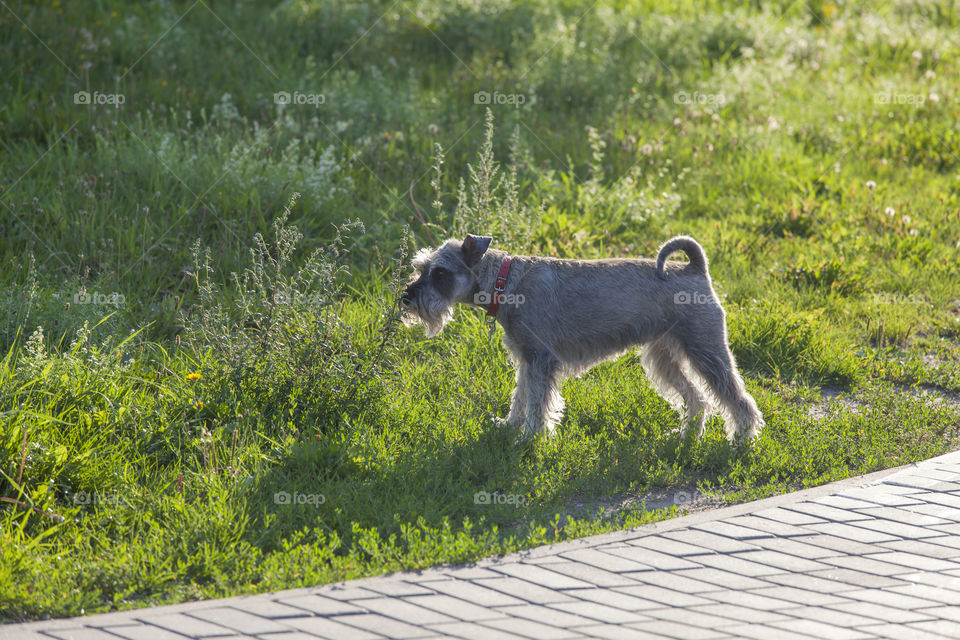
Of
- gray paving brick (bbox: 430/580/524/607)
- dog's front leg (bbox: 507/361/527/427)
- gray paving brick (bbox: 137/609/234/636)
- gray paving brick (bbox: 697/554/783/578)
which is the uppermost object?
dog's front leg (bbox: 507/361/527/427)

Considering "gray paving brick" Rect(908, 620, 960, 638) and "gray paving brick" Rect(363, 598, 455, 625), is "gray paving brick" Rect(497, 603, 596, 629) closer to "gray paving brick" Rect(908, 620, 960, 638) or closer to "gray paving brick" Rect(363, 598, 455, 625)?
"gray paving brick" Rect(363, 598, 455, 625)

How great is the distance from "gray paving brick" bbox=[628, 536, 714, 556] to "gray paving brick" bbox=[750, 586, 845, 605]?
0.46 m

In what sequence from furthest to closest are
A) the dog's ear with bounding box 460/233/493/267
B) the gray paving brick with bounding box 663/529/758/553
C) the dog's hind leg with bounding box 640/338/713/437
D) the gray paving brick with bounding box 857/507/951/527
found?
the dog's hind leg with bounding box 640/338/713/437 → the dog's ear with bounding box 460/233/493/267 → the gray paving brick with bounding box 857/507/951/527 → the gray paving brick with bounding box 663/529/758/553

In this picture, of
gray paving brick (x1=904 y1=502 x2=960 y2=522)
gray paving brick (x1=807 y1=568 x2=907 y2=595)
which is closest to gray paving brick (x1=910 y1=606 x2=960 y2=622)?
gray paving brick (x1=807 y1=568 x2=907 y2=595)

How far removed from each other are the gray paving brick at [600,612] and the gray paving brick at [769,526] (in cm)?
112

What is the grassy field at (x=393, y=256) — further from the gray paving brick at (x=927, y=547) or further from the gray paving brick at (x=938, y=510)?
the gray paving brick at (x=927, y=547)

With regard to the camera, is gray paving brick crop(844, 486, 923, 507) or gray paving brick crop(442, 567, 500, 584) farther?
gray paving brick crop(844, 486, 923, 507)

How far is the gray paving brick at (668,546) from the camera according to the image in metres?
4.84

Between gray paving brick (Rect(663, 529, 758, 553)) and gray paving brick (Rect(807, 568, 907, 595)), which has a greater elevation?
gray paving brick (Rect(663, 529, 758, 553))

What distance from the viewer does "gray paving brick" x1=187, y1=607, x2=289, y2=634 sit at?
13.3 ft

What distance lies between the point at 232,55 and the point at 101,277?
5795mm

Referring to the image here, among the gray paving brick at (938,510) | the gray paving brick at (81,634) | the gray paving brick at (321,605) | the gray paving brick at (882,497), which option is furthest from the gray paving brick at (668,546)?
the gray paving brick at (81,634)

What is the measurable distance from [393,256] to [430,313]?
106 inches

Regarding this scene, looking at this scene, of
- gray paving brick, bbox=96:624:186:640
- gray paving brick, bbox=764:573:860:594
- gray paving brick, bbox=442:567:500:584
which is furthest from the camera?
gray paving brick, bbox=442:567:500:584
